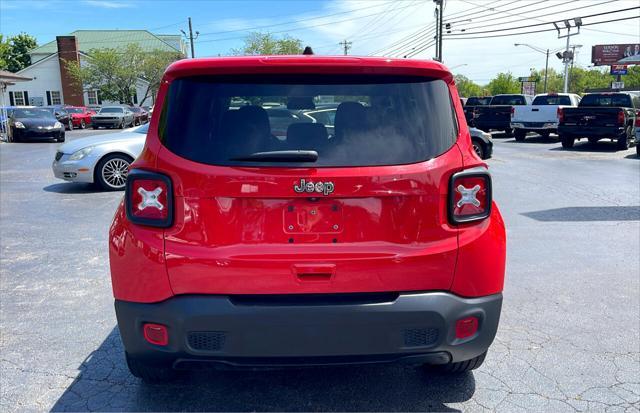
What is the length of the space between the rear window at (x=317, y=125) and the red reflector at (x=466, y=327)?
2.65 feet

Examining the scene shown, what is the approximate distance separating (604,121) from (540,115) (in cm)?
368

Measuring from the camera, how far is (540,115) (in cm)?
2180

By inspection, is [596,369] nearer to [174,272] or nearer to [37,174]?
[174,272]

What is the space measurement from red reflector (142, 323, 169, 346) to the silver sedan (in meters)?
8.12

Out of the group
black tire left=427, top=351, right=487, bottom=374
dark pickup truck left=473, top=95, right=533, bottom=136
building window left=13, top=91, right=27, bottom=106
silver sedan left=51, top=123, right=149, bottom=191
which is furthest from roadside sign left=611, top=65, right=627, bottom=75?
black tire left=427, top=351, right=487, bottom=374

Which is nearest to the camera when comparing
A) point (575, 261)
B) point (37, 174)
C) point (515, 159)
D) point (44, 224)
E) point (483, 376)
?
point (483, 376)

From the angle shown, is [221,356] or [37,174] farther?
[37,174]

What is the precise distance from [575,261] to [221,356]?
4491mm

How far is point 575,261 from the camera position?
19.0ft

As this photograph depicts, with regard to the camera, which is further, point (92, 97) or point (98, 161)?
point (92, 97)

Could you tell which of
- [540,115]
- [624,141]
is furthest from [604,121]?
[540,115]

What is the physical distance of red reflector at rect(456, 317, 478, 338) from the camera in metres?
2.67

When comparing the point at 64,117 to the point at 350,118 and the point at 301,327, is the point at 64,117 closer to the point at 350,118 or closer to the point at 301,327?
the point at 350,118

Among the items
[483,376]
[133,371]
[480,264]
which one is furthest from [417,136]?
[133,371]
